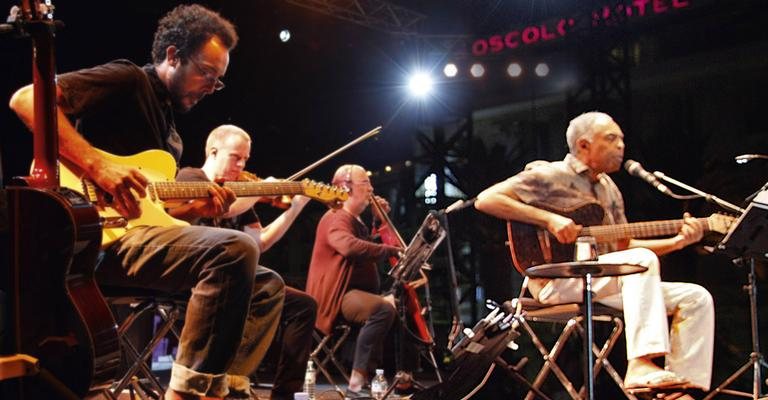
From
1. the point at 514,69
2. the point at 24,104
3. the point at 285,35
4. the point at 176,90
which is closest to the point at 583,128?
the point at 176,90

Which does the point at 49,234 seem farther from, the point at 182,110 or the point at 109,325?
the point at 182,110

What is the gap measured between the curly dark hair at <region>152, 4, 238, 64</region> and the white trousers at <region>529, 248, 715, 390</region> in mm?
1988

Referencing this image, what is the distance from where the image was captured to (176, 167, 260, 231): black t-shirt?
3.70 m

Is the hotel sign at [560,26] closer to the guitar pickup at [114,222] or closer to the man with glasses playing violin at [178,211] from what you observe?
the man with glasses playing violin at [178,211]

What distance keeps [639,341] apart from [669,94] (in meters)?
4.74

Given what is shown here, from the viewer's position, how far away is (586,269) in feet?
9.02

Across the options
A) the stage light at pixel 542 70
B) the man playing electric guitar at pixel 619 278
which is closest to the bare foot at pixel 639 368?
the man playing electric guitar at pixel 619 278

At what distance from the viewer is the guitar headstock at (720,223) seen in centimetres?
397

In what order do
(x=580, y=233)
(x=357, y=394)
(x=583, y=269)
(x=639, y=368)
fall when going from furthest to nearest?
(x=357, y=394)
(x=580, y=233)
(x=639, y=368)
(x=583, y=269)

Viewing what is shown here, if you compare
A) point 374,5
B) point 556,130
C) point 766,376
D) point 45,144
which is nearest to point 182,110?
point 45,144

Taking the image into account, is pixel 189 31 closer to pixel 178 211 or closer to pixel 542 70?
pixel 178 211

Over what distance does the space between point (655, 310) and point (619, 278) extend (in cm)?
29

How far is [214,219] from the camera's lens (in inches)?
145

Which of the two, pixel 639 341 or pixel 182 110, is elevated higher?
pixel 182 110
